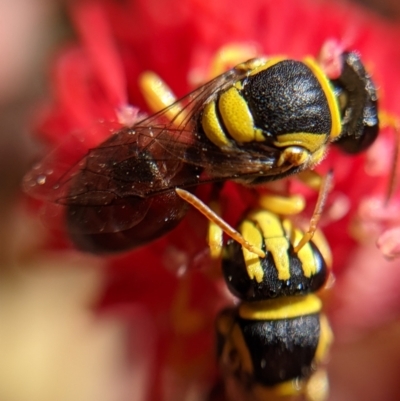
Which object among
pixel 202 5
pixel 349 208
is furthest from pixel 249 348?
pixel 202 5

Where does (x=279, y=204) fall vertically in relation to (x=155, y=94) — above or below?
below

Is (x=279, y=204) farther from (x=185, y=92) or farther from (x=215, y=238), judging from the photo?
(x=185, y=92)

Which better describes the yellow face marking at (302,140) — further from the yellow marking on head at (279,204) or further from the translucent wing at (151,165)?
the yellow marking on head at (279,204)

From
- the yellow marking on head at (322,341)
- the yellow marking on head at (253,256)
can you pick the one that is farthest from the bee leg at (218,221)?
the yellow marking on head at (322,341)

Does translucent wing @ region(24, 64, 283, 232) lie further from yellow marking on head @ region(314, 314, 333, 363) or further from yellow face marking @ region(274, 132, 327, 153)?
Answer: yellow marking on head @ region(314, 314, 333, 363)

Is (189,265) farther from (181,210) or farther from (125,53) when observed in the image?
(125,53)

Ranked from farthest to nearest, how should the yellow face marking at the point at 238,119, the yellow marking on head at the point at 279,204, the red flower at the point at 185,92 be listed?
the red flower at the point at 185,92, the yellow marking on head at the point at 279,204, the yellow face marking at the point at 238,119

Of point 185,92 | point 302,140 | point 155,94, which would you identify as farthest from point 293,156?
point 185,92
